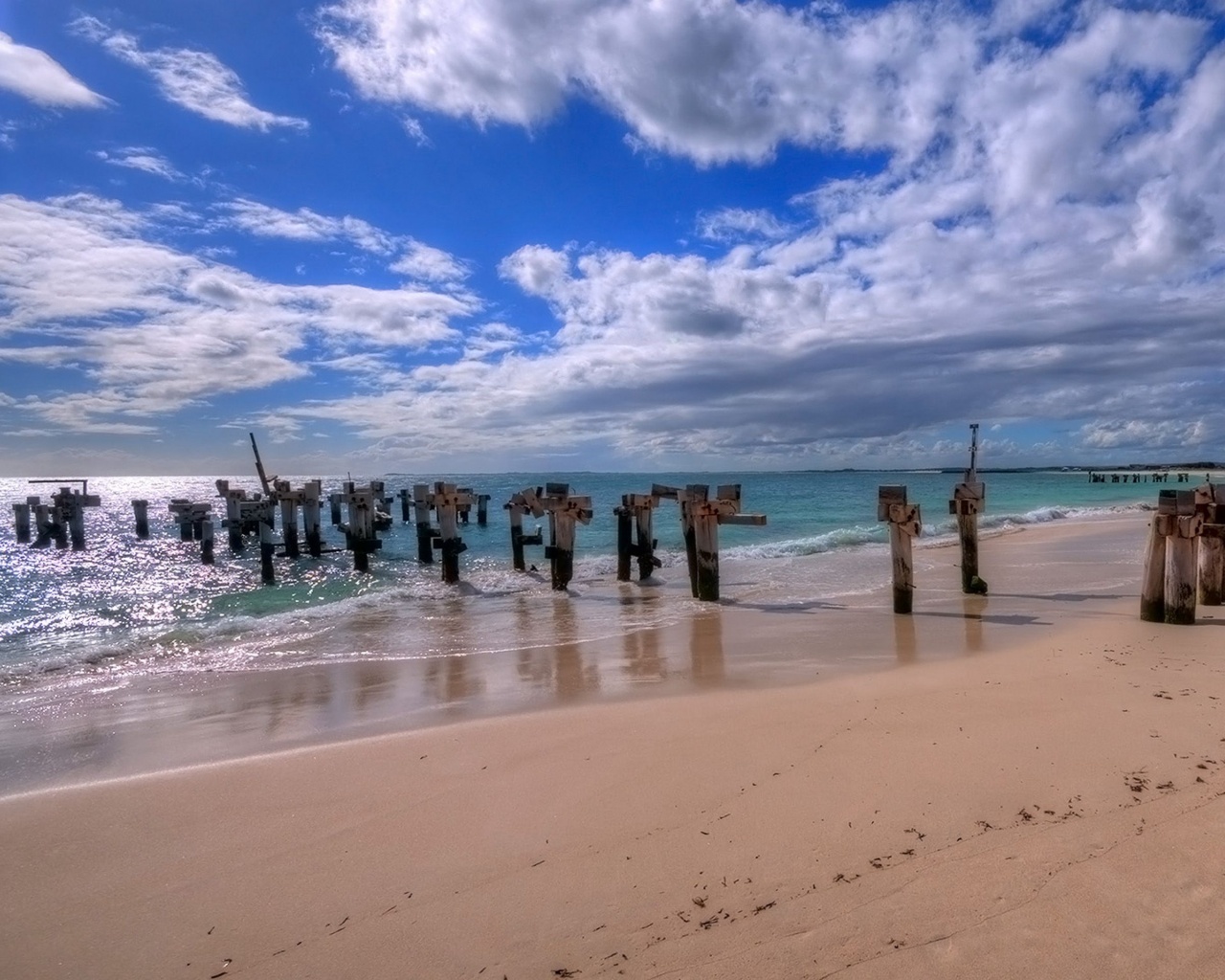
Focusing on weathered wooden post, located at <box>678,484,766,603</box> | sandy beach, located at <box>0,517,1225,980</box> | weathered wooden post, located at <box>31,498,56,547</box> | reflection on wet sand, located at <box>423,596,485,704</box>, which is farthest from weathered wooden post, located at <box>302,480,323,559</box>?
sandy beach, located at <box>0,517,1225,980</box>

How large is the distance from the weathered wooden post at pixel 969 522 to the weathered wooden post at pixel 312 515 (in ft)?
58.8

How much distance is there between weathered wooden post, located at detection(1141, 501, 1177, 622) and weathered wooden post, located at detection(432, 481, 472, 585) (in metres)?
12.8

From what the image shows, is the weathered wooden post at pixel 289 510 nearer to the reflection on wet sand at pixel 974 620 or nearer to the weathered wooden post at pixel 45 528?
the weathered wooden post at pixel 45 528

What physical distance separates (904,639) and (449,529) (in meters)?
11.2

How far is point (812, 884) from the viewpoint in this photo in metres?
3.20

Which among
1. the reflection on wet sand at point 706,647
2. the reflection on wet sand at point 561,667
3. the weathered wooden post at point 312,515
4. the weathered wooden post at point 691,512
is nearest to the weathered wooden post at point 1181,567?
the reflection on wet sand at point 706,647

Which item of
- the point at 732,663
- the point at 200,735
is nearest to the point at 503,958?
the point at 200,735

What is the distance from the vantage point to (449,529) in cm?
1709

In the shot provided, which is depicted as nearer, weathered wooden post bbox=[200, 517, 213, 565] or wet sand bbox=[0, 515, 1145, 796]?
wet sand bbox=[0, 515, 1145, 796]

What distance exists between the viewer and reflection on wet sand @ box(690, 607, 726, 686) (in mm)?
7160

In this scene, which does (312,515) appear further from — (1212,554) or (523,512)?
(1212,554)

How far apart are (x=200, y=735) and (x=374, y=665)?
8.53ft

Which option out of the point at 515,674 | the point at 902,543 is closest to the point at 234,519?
the point at 515,674

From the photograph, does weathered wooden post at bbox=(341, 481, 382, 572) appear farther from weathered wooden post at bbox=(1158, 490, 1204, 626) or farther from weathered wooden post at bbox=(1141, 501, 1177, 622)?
weathered wooden post at bbox=(1158, 490, 1204, 626)
